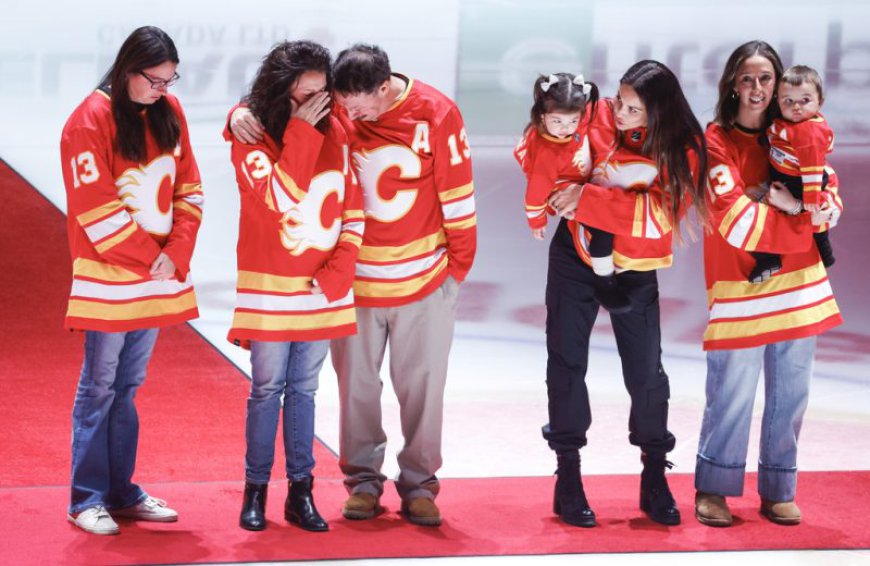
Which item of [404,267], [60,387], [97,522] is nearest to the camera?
[97,522]

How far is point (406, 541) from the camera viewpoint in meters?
3.72

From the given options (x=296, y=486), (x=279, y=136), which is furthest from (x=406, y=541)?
(x=279, y=136)

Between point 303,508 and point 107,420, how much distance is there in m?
0.62

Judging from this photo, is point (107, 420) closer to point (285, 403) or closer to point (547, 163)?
point (285, 403)

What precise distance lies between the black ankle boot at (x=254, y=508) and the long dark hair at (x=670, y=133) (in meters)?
1.45

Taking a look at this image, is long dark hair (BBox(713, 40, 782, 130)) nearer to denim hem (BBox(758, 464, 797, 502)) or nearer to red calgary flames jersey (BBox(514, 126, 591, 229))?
red calgary flames jersey (BBox(514, 126, 591, 229))

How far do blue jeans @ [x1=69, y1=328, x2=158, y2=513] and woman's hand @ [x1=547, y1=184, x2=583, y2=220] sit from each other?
122 cm

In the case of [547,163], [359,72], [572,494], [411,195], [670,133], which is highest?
[359,72]

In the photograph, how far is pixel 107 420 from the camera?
12.3 ft

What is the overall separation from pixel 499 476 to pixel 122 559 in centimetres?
146

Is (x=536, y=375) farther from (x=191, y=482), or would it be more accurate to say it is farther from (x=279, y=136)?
(x=279, y=136)

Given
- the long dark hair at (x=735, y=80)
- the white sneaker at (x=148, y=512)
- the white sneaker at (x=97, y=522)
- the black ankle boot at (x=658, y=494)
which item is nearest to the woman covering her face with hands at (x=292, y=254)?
the white sneaker at (x=148, y=512)

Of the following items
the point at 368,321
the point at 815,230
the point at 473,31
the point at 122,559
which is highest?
the point at 473,31

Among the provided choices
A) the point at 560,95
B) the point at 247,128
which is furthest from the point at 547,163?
the point at 247,128
